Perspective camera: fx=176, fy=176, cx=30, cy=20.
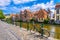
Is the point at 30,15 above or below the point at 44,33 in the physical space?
above

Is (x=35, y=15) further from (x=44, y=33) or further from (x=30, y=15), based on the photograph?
(x=44, y=33)

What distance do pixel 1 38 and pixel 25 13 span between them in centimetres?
540

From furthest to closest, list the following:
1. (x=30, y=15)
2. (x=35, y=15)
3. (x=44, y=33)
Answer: (x=30, y=15)
(x=35, y=15)
(x=44, y=33)

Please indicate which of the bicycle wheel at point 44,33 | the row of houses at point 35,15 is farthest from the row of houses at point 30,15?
the bicycle wheel at point 44,33

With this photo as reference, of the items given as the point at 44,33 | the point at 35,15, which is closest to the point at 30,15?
the point at 35,15

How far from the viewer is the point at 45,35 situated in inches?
298

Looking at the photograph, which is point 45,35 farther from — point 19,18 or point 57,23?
point 19,18

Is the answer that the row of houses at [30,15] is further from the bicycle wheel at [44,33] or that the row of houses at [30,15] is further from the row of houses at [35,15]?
the bicycle wheel at [44,33]

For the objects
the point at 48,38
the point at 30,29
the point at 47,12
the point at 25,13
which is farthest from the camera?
the point at 25,13

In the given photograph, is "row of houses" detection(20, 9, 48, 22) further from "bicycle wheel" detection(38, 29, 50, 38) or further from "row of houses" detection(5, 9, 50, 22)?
"bicycle wheel" detection(38, 29, 50, 38)

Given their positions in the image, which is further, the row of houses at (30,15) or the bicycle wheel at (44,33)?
the row of houses at (30,15)

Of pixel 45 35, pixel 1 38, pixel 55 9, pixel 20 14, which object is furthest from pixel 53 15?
pixel 1 38

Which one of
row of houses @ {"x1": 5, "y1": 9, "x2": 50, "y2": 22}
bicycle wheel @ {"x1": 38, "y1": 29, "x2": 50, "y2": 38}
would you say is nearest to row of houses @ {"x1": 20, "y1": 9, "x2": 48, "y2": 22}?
row of houses @ {"x1": 5, "y1": 9, "x2": 50, "y2": 22}

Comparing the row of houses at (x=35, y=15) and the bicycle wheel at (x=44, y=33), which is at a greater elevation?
the row of houses at (x=35, y=15)
